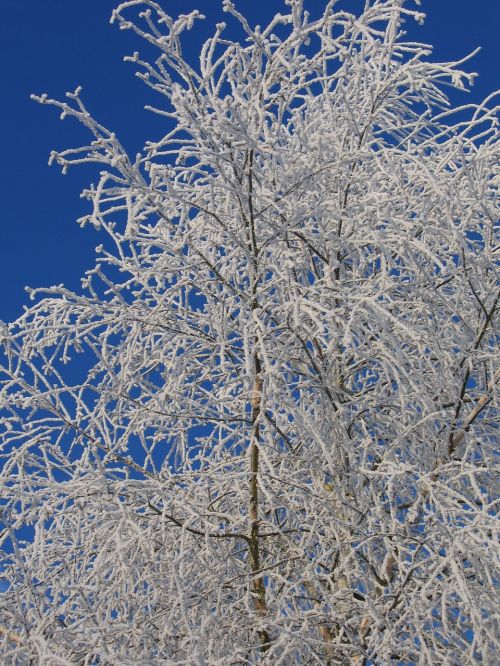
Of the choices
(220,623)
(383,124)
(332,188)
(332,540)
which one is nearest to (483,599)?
(332,540)

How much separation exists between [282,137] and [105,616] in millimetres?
2607

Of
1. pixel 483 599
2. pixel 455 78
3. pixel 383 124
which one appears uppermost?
pixel 383 124

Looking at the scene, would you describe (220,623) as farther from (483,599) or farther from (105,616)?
(483,599)

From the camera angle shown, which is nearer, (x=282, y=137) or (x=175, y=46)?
(x=175, y=46)

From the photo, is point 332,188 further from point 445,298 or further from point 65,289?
point 65,289

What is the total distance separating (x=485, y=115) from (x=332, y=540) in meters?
2.61

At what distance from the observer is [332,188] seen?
15.4ft

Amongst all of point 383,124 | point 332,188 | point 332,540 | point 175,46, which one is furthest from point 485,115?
point 332,540

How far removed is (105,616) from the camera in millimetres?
4043

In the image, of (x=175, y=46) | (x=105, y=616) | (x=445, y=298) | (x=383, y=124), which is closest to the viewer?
(x=175, y=46)

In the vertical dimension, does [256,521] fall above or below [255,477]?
below

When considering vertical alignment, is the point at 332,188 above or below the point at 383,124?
below

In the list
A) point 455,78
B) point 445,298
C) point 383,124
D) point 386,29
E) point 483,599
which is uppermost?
point 386,29

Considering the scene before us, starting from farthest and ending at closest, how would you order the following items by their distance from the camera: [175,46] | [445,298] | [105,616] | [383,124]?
[383,124], [445,298], [105,616], [175,46]
